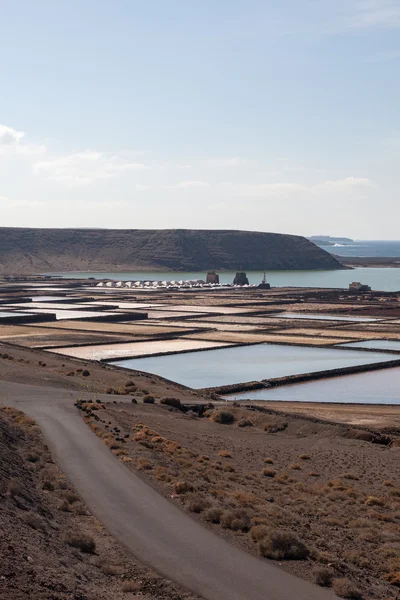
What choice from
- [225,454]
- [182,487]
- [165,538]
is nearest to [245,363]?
[225,454]

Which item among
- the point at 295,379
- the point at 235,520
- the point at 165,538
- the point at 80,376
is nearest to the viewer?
the point at 165,538

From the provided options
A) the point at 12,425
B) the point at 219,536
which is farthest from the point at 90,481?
the point at 12,425

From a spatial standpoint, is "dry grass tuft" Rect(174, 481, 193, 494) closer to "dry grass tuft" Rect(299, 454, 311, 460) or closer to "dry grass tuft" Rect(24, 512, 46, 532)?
"dry grass tuft" Rect(24, 512, 46, 532)

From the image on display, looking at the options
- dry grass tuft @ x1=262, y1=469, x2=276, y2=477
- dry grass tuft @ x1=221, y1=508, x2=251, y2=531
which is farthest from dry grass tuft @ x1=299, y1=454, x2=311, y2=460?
dry grass tuft @ x1=221, y1=508, x2=251, y2=531

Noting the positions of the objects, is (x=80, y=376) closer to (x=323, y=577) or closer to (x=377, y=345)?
(x=377, y=345)

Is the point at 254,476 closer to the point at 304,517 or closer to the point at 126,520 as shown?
the point at 304,517

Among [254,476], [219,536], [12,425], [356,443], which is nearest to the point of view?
[219,536]
